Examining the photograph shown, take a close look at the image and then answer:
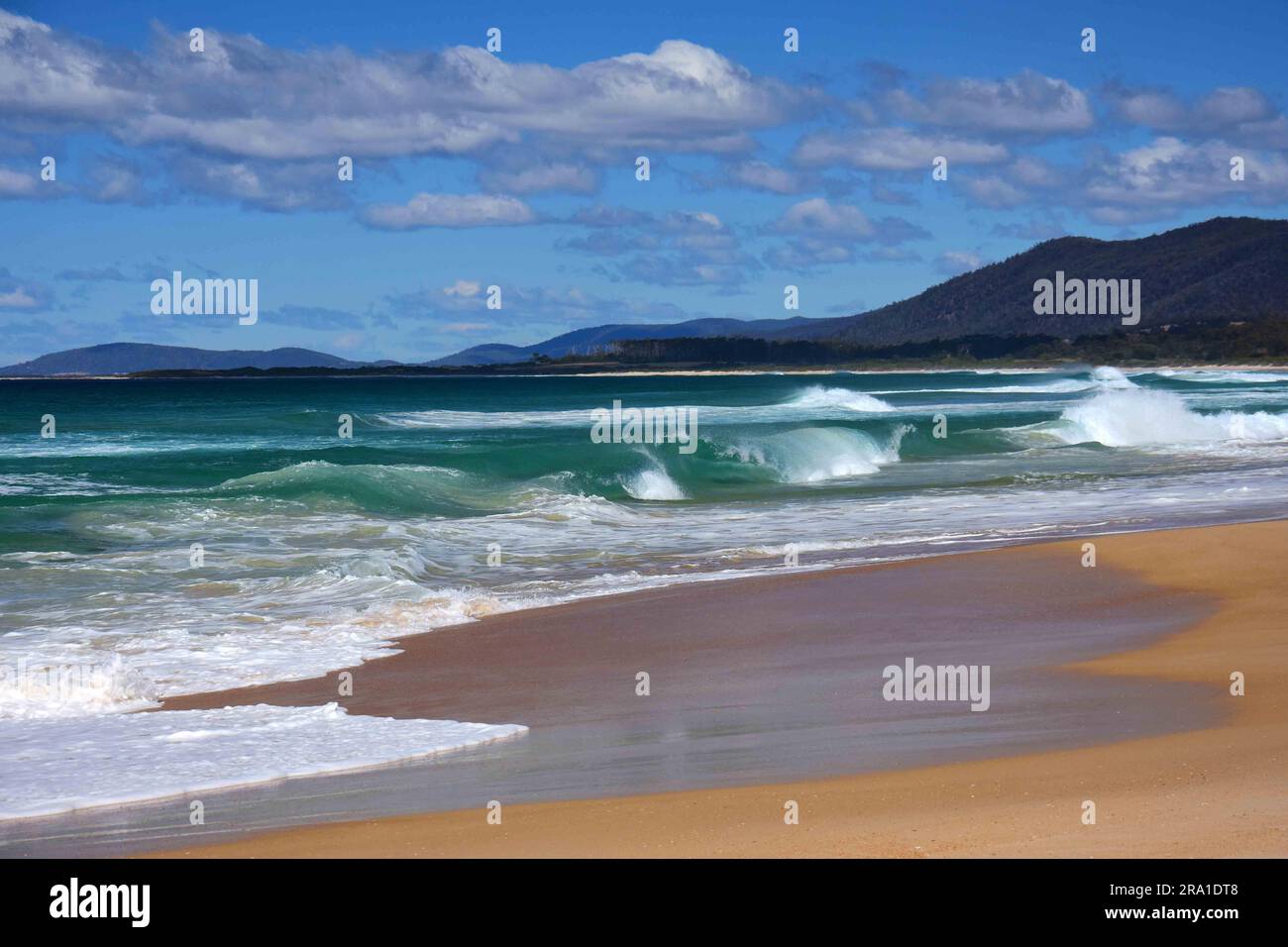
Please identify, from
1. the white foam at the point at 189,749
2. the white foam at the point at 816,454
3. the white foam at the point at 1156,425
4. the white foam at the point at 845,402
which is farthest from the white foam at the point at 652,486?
the white foam at the point at 845,402

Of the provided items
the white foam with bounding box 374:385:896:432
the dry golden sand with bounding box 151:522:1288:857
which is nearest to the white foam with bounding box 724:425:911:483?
the white foam with bounding box 374:385:896:432

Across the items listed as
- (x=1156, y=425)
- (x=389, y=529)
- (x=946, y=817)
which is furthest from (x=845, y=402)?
(x=946, y=817)

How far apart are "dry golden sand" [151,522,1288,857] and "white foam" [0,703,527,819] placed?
3.99 ft

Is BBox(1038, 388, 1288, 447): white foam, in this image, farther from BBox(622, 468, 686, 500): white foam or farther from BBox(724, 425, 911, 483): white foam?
BBox(622, 468, 686, 500): white foam

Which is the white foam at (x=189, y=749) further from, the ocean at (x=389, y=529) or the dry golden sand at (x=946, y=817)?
the dry golden sand at (x=946, y=817)

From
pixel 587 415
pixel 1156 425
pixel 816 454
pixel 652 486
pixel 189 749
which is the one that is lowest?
pixel 189 749

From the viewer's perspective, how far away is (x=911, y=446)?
38531 mm

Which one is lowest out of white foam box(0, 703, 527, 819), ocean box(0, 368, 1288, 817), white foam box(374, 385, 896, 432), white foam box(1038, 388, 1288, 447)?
white foam box(0, 703, 527, 819)

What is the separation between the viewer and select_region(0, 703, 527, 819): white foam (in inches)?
271

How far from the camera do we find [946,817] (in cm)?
576

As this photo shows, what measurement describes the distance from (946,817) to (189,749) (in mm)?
4306

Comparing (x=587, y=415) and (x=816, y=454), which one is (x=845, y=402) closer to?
(x=587, y=415)
